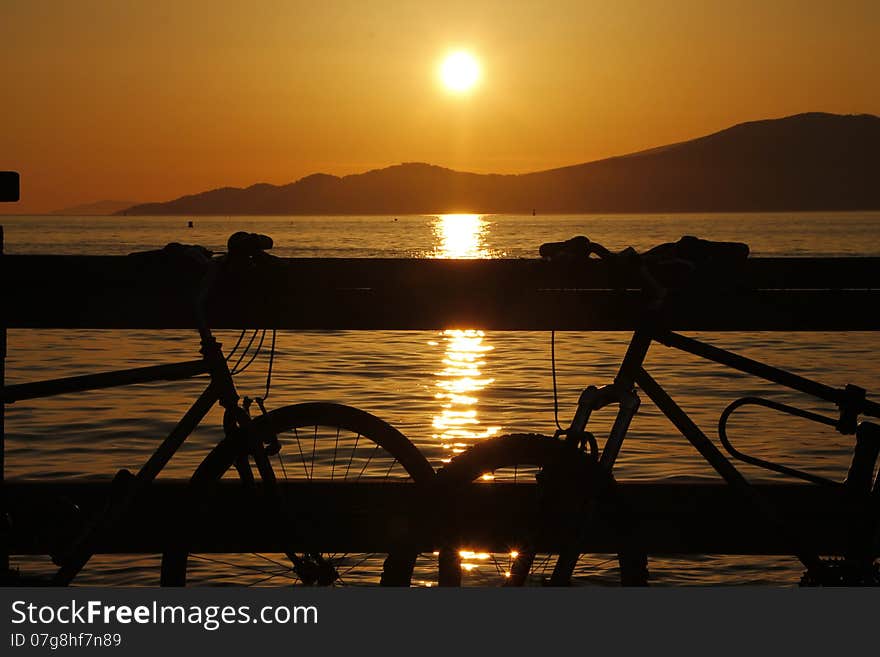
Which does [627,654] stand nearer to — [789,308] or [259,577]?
[789,308]

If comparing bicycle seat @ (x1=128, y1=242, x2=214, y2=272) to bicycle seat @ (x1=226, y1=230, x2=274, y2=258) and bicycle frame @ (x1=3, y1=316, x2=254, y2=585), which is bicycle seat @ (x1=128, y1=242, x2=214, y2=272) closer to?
bicycle seat @ (x1=226, y1=230, x2=274, y2=258)

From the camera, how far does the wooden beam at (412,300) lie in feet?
13.2

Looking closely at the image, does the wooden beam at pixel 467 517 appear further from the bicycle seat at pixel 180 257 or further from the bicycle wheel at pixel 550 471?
the bicycle seat at pixel 180 257

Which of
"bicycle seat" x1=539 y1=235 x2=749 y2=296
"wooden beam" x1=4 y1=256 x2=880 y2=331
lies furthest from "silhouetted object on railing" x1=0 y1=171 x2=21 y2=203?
"bicycle seat" x1=539 y1=235 x2=749 y2=296

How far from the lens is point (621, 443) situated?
3.78 metres

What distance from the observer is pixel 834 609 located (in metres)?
3.78

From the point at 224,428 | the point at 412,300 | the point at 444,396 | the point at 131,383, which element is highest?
the point at 412,300

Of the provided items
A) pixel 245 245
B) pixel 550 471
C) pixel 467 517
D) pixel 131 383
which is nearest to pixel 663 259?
pixel 550 471

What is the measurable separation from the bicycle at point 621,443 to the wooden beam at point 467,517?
0.14 m

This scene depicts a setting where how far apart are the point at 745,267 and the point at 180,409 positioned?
10359 mm

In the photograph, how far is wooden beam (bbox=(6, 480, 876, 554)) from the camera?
13.0ft

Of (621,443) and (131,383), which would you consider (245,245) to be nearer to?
(131,383)

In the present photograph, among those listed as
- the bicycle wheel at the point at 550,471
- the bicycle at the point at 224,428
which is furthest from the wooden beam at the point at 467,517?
the bicycle wheel at the point at 550,471

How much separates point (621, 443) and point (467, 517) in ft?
1.72
